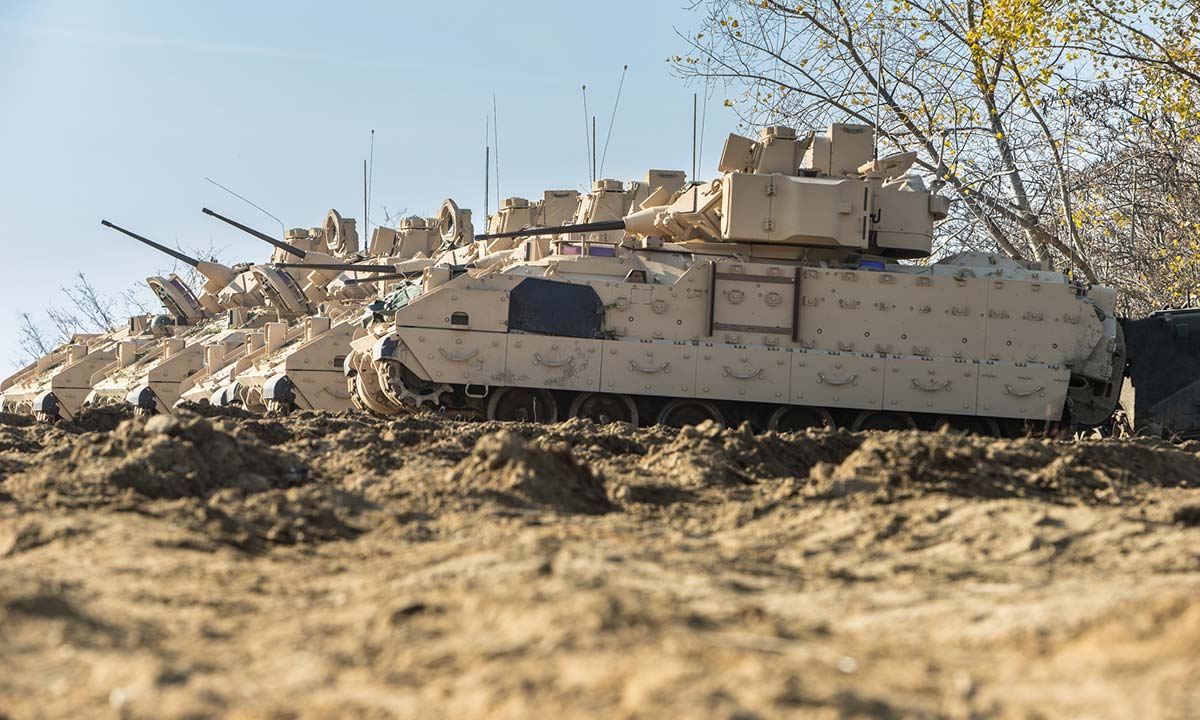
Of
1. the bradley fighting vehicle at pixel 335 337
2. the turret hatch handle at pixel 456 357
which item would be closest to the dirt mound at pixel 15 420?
the bradley fighting vehicle at pixel 335 337

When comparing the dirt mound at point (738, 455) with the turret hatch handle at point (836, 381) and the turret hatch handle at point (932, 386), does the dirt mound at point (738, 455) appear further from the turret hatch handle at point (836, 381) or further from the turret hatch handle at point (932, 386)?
the turret hatch handle at point (932, 386)

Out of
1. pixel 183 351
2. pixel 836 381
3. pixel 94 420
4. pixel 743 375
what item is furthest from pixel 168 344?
pixel 836 381

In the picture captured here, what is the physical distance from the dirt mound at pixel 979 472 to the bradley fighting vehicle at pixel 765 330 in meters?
5.89

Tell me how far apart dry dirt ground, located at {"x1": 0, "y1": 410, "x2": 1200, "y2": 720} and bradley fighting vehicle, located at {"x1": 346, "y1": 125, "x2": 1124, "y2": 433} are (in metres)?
5.17

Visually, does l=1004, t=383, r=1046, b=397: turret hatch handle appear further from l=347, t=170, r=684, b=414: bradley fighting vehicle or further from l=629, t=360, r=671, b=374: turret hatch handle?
l=347, t=170, r=684, b=414: bradley fighting vehicle

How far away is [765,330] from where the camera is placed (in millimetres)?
15961

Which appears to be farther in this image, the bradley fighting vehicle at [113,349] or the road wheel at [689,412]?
the bradley fighting vehicle at [113,349]

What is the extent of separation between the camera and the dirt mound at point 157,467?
26.6 feet

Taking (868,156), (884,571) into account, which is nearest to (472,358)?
(868,156)

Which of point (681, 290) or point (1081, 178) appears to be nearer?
point (681, 290)

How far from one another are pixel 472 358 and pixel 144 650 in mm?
11157

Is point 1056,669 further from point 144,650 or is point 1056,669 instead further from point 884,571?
point 144,650

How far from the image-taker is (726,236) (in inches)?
645

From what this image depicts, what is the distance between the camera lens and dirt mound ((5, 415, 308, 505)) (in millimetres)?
8109
